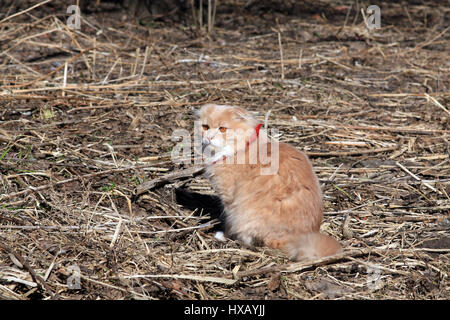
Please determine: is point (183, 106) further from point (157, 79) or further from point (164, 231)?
point (164, 231)

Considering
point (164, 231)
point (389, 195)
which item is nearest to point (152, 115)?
point (164, 231)

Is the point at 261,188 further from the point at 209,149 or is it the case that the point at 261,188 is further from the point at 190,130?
the point at 190,130

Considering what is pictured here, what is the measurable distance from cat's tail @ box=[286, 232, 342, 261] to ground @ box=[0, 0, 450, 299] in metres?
0.06

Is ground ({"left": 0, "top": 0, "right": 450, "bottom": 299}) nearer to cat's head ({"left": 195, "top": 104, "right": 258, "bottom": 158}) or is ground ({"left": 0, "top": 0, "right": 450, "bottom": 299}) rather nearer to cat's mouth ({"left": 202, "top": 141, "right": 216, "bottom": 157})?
cat's mouth ({"left": 202, "top": 141, "right": 216, "bottom": 157})

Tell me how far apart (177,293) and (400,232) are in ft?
5.29

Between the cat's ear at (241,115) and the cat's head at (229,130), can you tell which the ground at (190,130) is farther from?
the cat's ear at (241,115)

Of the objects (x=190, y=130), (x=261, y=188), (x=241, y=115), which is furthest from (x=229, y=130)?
(x=190, y=130)

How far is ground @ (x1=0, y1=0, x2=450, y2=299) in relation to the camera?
3027 mm

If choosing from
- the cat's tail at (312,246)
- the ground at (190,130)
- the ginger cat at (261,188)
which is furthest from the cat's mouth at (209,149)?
the cat's tail at (312,246)

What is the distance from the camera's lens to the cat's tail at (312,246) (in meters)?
3.04

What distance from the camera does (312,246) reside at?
119 inches

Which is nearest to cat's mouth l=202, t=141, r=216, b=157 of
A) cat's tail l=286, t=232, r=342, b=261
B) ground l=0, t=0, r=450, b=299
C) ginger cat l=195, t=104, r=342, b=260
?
ginger cat l=195, t=104, r=342, b=260

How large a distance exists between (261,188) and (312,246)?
487mm

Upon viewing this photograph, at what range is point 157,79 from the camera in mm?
5727
